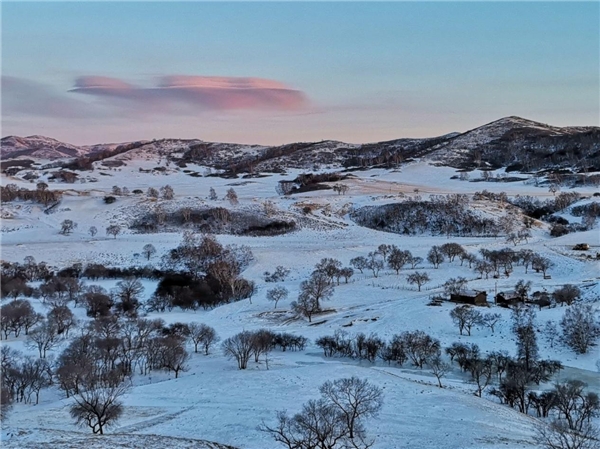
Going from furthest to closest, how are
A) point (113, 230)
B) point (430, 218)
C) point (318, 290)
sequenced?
1. point (430, 218)
2. point (113, 230)
3. point (318, 290)

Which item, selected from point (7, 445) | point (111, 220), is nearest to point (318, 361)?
point (7, 445)

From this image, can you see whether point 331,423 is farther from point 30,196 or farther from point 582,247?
point 30,196

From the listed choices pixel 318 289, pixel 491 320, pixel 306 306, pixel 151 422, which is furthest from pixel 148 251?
pixel 151 422

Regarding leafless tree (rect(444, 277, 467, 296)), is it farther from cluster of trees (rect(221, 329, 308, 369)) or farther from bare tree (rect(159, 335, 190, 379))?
bare tree (rect(159, 335, 190, 379))

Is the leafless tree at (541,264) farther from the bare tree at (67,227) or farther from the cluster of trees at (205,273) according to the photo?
the bare tree at (67,227)

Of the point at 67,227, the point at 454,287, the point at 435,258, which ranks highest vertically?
the point at 67,227

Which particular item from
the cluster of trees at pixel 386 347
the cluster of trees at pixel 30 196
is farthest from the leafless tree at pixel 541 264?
the cluster of trees at pixel 30 196
